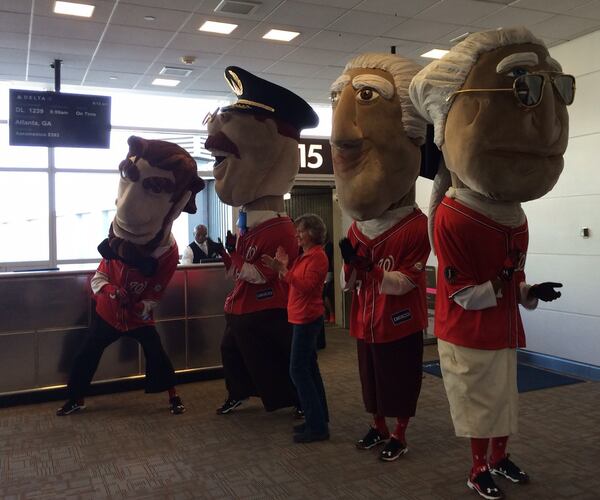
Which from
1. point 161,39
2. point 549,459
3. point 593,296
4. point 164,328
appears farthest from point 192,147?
point 549,459

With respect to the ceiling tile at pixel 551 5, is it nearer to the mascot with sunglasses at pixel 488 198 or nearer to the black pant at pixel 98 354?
the mascot with sunglasses at pixel 488 198

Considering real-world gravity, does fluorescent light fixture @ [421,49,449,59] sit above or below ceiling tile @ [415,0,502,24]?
below

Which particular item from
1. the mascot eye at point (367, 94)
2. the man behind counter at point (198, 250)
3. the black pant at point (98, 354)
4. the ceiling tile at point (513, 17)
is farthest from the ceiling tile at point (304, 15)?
the black pant at point (98, 354)

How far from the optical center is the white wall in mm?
5609

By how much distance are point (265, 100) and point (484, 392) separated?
2296 mm

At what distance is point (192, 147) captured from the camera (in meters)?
9.31

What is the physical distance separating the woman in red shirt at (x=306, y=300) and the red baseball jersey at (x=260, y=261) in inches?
11.4

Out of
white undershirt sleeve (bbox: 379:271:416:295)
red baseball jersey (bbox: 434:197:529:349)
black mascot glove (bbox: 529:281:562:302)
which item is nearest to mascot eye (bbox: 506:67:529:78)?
red baseball jersey (bbox: 434:197:529:349)

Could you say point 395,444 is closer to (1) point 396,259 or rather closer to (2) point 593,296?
(1) point 396,259

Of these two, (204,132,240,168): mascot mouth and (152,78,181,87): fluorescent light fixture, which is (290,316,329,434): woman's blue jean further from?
(152,78,181,87): fluorescent light fixture

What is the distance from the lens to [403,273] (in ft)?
10.7

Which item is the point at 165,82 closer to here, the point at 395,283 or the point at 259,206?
the point at 259,206

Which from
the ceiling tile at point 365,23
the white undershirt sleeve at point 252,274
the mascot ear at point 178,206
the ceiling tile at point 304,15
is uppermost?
the ceiling tile at point 365,23

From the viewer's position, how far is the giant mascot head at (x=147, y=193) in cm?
425
